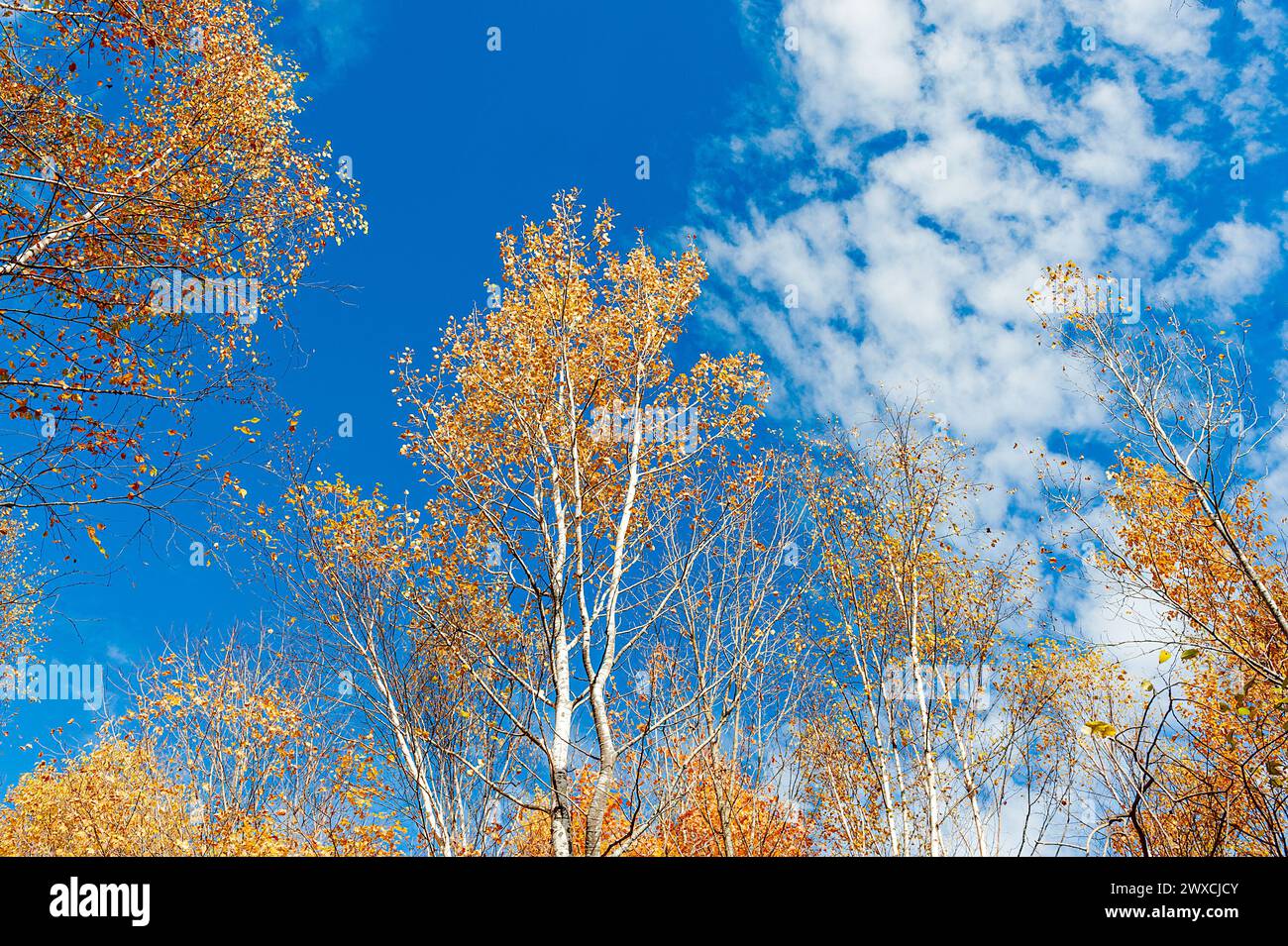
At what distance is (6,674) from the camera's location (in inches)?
582

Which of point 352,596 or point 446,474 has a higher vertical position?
point 446,474

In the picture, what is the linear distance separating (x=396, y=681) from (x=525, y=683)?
1.92m

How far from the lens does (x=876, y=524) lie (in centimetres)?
1045
